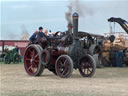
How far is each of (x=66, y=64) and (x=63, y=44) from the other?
2.57 feet

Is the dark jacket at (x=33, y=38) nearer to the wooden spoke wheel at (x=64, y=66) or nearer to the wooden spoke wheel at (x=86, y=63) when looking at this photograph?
the wooden spoke wheel at (x=64, y=66)

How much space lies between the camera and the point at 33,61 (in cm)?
1049

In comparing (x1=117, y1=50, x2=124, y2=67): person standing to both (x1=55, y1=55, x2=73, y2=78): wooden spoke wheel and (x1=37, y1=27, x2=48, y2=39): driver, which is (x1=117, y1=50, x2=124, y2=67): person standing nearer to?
(x1=37, y1=27, x2=48, y2=39): driver

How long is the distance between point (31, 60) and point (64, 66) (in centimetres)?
159

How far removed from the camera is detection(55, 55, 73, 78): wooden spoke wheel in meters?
A: 9.19

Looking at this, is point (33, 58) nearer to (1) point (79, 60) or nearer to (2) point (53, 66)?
(2) point (53, 66)

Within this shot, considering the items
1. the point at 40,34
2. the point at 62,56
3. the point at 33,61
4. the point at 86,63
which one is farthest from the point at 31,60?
the point at 86,63

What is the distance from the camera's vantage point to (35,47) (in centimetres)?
1023

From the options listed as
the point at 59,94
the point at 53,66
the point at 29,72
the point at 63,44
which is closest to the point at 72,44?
the point at 63,44

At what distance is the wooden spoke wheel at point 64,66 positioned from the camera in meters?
9.19

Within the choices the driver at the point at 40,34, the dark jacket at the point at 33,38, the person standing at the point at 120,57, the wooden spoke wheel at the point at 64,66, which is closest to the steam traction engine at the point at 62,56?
the wooden spoke wheel at the point at 64,66

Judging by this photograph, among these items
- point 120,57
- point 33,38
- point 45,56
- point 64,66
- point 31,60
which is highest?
point 33,38

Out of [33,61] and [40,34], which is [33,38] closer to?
[40,34]

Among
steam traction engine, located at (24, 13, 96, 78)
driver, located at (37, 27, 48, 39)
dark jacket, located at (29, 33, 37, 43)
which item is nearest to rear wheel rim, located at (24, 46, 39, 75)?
steam traction engine, located at (24, 13, 96, 78)
